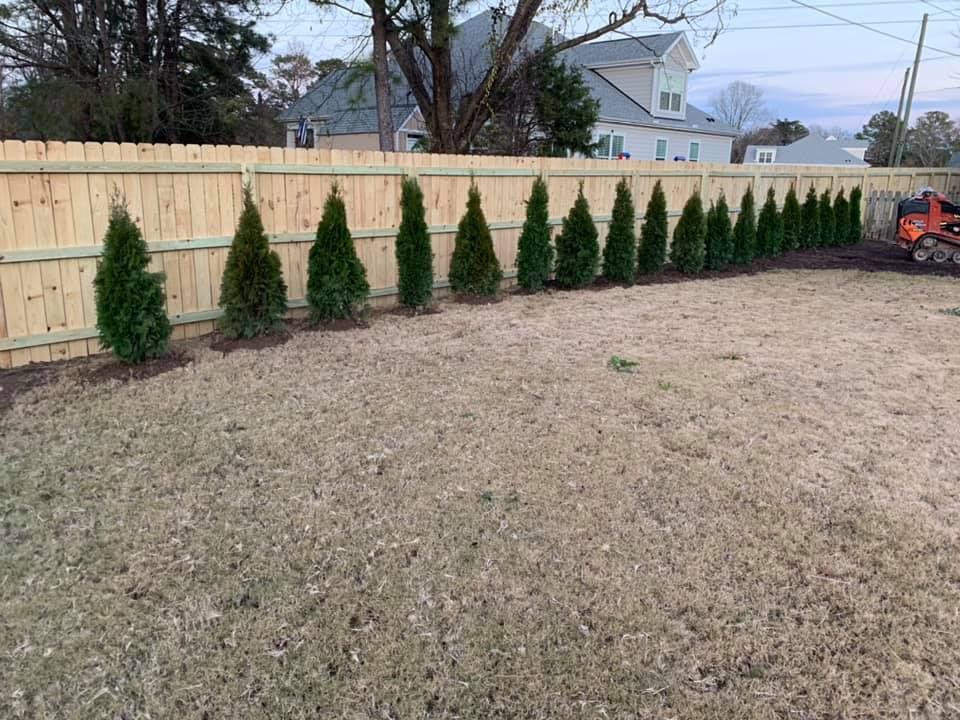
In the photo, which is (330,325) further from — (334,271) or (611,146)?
(611,146)

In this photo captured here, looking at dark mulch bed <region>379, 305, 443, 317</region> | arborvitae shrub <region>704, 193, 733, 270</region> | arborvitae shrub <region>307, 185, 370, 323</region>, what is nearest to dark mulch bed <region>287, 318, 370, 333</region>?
arborvitae shrub <region>307, 185, 370, 323</region>

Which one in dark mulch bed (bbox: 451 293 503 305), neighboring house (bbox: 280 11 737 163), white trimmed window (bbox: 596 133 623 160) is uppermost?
neighboring house (bbox: 280 11 737 163)

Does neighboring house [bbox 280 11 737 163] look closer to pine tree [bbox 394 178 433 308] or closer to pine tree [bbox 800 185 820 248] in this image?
pine tree [bbox 800 185 820 248]

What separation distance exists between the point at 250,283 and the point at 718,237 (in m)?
7.17

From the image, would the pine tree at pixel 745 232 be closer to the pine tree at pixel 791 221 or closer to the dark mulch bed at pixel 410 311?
the pine tree at pixel 791 221

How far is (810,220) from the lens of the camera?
40.1 feet

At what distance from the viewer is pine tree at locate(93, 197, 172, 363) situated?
14.6ft

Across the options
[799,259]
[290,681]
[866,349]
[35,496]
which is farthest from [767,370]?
[799,259]

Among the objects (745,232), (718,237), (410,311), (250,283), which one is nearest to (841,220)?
(745,232)

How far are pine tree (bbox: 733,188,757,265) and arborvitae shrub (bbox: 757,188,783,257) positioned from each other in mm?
566

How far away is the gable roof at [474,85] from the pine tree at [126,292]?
1263cm

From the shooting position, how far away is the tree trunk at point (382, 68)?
10.3 metres

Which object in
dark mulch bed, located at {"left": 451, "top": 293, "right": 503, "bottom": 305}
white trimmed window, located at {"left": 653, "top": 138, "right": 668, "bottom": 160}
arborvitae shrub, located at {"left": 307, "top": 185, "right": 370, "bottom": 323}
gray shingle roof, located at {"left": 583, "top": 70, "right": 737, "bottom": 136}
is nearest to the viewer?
arborvitae shrub, located at {"left": 307, "top": 185, "right": 370, "bottom": 323}

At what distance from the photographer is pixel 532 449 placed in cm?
363
